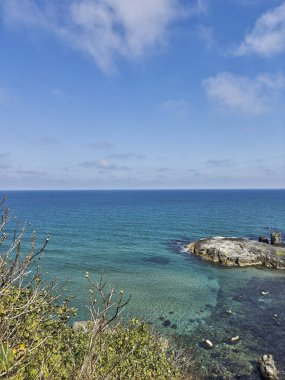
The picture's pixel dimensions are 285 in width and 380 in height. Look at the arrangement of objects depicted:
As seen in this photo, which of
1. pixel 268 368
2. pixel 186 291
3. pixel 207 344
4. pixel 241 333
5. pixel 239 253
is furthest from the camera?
pixel 239 253

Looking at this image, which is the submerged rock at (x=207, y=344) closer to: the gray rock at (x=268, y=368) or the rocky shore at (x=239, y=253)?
the gray rock at (x=268, y=368)

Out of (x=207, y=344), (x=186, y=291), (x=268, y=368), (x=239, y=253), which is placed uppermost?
(x=239, y=253)

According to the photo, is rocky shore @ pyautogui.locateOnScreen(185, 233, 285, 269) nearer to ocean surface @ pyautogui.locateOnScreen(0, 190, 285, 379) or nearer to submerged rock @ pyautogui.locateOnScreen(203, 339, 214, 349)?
ocean surface @ pyautogui.locateOnScreen(0, 190, 285, 379)

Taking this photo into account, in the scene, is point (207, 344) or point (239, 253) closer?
point (207, 344)

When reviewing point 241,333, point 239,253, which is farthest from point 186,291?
point 239,253

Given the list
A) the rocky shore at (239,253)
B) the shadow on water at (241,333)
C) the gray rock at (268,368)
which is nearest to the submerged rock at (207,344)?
the shadow on water at (241,333)

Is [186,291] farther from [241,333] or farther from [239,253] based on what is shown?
[239,253]

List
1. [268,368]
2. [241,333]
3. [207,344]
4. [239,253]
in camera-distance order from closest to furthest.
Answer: [268,368] → [207,344] → [241,333] → [239,253]

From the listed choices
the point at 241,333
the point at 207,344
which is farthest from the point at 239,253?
the point at 207,344

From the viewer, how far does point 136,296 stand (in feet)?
149

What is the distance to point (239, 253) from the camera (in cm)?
6366

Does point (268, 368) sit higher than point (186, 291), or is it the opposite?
point (268, 368)

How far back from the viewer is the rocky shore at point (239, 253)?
61.5 metres

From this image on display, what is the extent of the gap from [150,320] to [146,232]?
61.5 m
